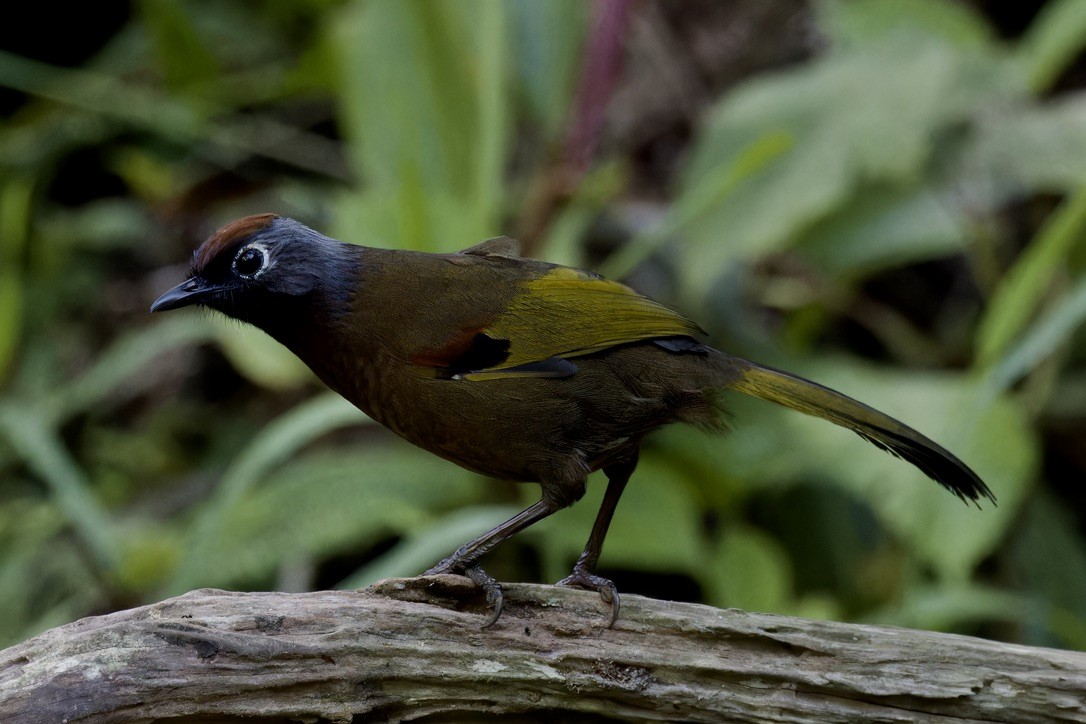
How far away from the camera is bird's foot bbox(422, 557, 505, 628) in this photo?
2.72 metres

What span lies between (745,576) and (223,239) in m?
2.40

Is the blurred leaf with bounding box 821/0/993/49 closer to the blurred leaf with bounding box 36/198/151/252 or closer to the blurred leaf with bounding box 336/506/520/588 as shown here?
the blurred leaf with bounding box 336/506/520/588

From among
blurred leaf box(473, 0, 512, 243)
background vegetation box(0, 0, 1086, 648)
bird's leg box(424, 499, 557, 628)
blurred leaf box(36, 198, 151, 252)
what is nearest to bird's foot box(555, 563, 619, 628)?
bird's leg box(424, 499, 557, 628)

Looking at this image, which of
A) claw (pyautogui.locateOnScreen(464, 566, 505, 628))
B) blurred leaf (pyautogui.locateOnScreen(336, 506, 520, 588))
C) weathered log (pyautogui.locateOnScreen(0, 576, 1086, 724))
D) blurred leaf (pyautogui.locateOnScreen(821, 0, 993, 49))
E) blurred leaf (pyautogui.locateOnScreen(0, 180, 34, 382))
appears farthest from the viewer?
blurred leaf (pyautogui.locateOnScreen(821, 0, 993, 49))

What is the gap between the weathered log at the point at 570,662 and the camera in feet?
8.17

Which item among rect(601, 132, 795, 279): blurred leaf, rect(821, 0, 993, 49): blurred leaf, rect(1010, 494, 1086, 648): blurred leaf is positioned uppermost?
rect(821, 0, 993, 49): blurred leaf

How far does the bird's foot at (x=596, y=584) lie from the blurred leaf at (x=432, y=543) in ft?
2.93

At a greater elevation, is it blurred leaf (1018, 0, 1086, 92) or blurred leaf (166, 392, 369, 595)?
blurred leaf (1018, 0, 1086, 92)

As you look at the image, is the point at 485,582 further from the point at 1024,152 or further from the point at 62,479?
the point at 1024,152

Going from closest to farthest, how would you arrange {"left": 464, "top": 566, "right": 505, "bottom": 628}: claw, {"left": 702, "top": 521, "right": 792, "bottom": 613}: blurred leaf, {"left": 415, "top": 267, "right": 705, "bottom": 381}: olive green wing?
{"left": 464, "top": 566, "right": 505, "bottom": 628}: claw < {"left": 415, "top": 267, "right": 705, "bottom": 381}: olive green wing < {"left": 702, "top": 521, "right": 792, "bottom": 613}: blurred leaf

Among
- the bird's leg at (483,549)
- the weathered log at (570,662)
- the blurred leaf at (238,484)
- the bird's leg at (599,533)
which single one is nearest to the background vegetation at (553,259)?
the blurred leaf at (238,484)

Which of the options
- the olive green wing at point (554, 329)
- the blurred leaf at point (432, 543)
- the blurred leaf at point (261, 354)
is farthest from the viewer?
the blurred leaf at point (261, 354)

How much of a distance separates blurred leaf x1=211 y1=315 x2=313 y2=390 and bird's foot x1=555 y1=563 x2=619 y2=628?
7.18 ft

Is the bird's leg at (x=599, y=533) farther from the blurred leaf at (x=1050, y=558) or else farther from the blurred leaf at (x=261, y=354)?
the blurred leaf at (x=1050, y=558)
